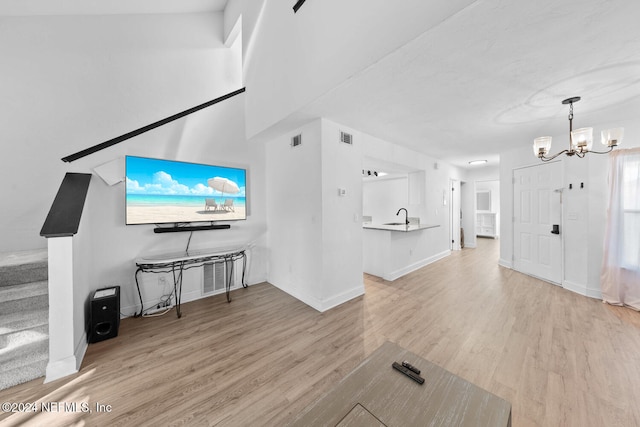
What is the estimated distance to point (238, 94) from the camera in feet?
12.3

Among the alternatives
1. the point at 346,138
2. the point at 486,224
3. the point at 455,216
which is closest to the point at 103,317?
the point at 346,138

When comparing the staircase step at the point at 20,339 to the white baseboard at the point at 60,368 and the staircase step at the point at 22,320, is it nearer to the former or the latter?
the staircase step at the point at 22,320

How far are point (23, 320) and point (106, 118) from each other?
2.34 meters

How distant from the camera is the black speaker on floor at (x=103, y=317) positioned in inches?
86.7

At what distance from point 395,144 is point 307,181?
6.90ft

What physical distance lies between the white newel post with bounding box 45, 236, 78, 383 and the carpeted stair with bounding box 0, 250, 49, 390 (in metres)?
0.14

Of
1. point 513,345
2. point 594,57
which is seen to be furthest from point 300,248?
point 594,57

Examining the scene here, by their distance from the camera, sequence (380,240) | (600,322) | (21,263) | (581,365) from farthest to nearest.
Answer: (380,240) → (600,322) → (21,263) → (581,365)

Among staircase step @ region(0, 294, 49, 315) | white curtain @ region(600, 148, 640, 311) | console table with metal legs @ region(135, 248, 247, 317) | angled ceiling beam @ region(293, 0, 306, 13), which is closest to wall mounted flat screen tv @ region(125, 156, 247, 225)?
console table with metal legs @ region(135, 248, 247, 317)

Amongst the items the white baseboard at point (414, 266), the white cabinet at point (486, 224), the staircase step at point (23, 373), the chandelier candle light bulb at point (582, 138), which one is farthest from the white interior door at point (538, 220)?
the staircase step at point (23, 373)

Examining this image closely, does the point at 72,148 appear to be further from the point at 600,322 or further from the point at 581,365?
the point at 600,322

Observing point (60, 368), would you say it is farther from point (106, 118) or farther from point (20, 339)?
point (106, 118)

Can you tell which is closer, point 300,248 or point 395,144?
point 300,248

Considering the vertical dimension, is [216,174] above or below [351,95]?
below
